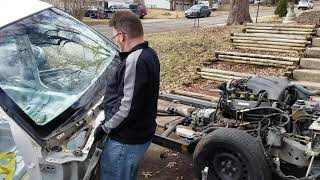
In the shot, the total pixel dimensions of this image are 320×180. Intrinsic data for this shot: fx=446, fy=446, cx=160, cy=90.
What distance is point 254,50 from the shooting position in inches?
396

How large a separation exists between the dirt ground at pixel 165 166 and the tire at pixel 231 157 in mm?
596

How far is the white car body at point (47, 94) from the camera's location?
9.46 feet

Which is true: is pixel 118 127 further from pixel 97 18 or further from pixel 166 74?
pixel 97 18

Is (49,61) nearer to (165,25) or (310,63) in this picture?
(310,63)

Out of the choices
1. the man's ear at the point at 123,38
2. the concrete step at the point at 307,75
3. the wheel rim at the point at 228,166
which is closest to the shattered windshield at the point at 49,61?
the man's ear at the point at 123,38

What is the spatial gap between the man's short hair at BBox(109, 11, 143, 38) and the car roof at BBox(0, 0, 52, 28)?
78 centimetres

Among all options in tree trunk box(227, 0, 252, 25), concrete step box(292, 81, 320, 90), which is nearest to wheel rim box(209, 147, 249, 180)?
concrete step box(292, 81, 320, 90)

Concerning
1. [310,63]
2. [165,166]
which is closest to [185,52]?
[310,63]

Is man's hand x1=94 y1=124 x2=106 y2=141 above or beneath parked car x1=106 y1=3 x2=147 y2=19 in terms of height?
beneath

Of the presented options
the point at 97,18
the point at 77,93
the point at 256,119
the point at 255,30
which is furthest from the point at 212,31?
the point at 97,18

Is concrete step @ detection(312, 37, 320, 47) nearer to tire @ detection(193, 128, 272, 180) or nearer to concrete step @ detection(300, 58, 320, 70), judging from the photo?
concrete step @ detection(300, 58, 320, 70)

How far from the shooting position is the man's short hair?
3074 mm

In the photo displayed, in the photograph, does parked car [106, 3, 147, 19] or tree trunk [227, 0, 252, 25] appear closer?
tree trunk [227, 0, 252, 25]

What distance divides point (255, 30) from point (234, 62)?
153 centimetres
